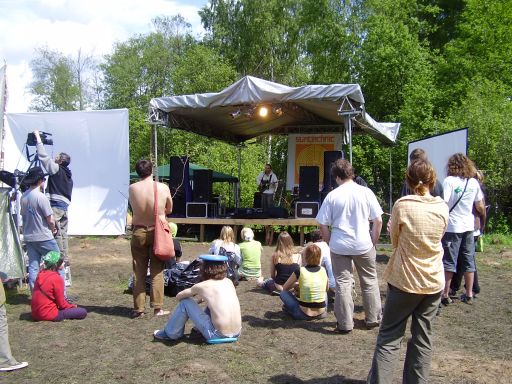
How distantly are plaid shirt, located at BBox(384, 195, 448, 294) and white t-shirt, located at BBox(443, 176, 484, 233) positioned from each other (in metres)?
2.43

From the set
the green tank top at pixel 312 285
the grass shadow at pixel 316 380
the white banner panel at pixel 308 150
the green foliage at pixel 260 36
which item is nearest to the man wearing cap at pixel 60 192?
the green tank top at pixel 312 285

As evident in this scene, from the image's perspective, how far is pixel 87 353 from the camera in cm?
415

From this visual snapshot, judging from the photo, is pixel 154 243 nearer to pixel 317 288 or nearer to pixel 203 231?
pixel 317 288

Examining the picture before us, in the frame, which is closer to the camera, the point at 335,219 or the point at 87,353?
the point at 87,353

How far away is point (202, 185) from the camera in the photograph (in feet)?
39.5

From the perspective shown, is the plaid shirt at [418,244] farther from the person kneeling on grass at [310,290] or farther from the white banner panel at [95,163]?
the white banner panel at [95,163]

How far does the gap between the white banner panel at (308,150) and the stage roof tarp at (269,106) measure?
0.66 ft

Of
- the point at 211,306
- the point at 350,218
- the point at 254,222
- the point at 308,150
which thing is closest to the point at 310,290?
the point at 350,218

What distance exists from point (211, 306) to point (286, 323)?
3.80 feet

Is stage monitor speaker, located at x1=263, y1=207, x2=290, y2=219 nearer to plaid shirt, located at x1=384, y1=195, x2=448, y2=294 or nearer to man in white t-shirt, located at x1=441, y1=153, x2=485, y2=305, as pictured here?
man in white t-shirt, located at x1=441, y1=153, x2=485, y2=305

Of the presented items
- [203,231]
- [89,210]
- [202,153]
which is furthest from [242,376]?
[202,153]

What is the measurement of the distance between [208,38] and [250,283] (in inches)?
952

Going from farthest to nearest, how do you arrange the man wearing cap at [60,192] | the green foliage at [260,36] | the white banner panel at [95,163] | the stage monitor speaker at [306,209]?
1. the green foliage at [260,36]
2. the white banner panel at [95,163]
3. the stage monitor speaker at [306,209]
4. the man wearing cap at [60,192]

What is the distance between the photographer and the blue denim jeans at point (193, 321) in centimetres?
417
